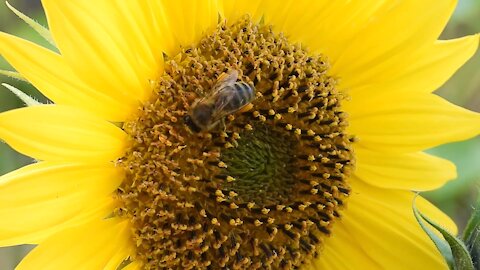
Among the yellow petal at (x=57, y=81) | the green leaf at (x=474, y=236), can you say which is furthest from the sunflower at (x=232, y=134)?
the green leaf at (x=474, y=236)

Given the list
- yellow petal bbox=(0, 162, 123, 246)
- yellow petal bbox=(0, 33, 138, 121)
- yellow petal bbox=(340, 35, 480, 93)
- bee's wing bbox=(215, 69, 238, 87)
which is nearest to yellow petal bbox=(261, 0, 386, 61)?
yellow petal bbox=(340, 35, 480, 93)

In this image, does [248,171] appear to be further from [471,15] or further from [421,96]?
[471,15]

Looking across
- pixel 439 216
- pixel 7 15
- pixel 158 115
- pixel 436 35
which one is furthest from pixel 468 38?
pixel 7 15

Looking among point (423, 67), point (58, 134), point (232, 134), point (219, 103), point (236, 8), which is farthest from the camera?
point (423, 67)

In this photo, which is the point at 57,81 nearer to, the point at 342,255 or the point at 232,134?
the point at 232,134

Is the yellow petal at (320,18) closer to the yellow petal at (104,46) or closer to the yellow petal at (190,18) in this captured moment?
the yellow petal at (190,18)

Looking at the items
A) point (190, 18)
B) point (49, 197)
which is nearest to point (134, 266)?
point (49, 197)

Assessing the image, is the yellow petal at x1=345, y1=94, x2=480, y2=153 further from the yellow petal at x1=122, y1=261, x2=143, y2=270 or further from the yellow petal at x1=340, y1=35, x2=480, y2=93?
the yellow petal at x1=122, y1=261, x2=143, y2=270
